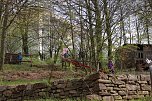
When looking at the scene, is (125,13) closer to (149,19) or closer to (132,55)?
(149,19)

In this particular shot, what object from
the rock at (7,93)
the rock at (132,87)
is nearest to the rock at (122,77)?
the rock at (132,87)

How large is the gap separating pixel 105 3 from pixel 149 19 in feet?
23.3

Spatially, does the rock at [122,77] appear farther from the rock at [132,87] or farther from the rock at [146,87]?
the rock at [146,87]

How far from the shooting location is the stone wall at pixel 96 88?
9.88 meters

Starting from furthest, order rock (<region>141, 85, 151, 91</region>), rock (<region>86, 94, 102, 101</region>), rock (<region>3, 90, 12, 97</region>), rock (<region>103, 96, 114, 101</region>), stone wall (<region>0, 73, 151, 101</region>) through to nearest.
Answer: rock (<region>3, 90, 12, 97</region>) < rock (<region>141, 85, 151, 91</region>) < stone wall (<region>0, 73, 151, 101</region>) < rock (<region>103, 96, 114, 101</region>) < rock (<region>86, 94, 102, 101</region>)

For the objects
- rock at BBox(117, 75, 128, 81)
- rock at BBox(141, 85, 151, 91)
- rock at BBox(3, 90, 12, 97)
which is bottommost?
rock at BBox(3, 90, 12, 97)

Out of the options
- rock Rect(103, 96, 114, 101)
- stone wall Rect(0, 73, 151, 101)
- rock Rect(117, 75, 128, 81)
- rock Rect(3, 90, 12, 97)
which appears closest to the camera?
rock Rect(103, 96, 114, 101)

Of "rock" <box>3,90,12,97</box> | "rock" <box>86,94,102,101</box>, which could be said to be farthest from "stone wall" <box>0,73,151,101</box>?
"rock" <box>3,90,12,97</box>

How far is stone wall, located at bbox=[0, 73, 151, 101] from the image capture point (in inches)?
389

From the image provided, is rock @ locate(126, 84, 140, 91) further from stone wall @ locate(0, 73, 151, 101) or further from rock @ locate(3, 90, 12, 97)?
rock @ locate(3, 90, 12, 97)

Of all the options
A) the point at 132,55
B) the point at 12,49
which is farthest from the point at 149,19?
the point at 12,49

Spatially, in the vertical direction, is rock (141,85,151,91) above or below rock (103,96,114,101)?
above

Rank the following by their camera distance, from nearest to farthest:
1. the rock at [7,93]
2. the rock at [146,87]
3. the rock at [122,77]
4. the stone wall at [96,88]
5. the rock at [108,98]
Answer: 1. the rock at [108,98]
2. the stone wall at [96,88]
3. the rock at [122,77]
4. the rock at [146,87]
5. the rock at [7,93]

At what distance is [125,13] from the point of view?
55.5 feet
